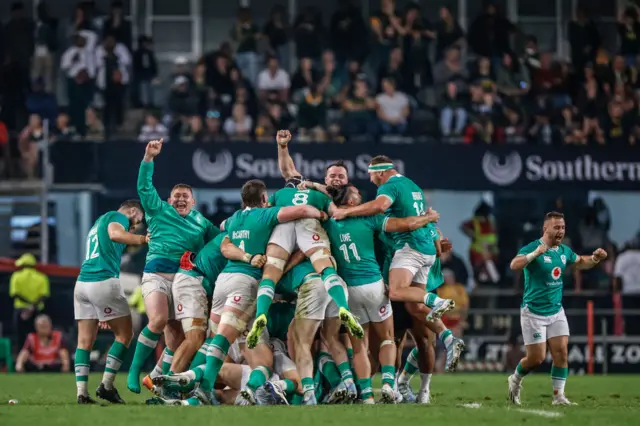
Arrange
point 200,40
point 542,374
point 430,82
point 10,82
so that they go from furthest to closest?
point 200,40
point 430,82
point 10,82
point 542,374

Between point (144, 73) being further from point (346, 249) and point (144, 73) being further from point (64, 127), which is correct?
point (346, 249)

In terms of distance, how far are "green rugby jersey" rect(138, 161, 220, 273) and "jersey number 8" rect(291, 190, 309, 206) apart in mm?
1468

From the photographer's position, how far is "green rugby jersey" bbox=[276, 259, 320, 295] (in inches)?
542

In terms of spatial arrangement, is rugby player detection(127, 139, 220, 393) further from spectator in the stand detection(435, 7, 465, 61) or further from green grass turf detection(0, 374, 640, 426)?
spectator in the stand detection(435, 7, 465, 61)

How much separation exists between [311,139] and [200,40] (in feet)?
21.0

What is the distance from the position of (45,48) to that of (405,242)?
14.0m

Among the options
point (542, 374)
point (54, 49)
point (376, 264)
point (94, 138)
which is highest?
point (54, 49)

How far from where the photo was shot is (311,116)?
2483 centimetres

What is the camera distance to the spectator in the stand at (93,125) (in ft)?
79.2

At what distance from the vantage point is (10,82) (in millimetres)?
25016

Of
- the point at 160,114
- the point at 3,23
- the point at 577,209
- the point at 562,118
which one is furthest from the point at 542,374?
the point at 3,23

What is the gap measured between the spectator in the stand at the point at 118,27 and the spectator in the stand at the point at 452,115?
621 centimetres

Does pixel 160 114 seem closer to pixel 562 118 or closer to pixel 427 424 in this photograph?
pixel 562 118

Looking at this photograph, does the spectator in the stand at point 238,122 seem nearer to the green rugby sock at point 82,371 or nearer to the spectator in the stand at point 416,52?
the spectator in the stand at point 416,52
